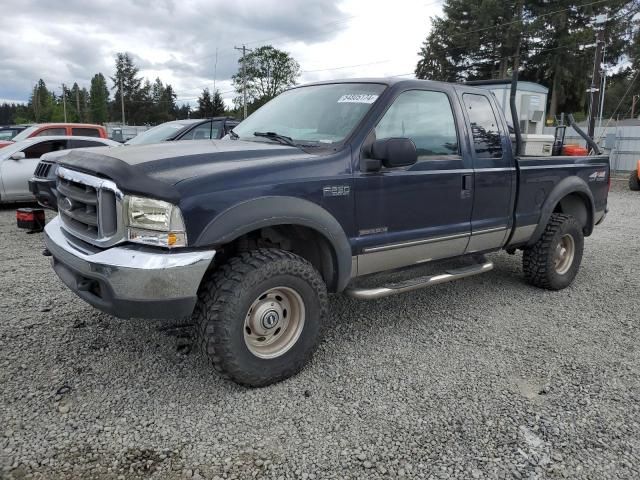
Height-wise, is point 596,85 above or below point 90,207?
above

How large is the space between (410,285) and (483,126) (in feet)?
5.34

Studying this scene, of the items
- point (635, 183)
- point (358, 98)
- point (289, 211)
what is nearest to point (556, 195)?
point (358, 98)

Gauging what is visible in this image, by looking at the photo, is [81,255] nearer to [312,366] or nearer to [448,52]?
[312,366]

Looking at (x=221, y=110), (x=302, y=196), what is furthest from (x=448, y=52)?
(x=302, y=196)

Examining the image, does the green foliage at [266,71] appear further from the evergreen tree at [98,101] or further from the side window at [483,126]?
the side window at [483,126]

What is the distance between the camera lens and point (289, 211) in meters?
3.02

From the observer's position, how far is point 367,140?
3.47 meters

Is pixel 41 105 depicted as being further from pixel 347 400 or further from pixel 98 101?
pixel 347 400

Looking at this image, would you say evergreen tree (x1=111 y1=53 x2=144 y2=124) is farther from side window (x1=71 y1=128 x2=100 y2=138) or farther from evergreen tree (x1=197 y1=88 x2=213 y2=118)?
side window (x1=71 y1=128 x2=100 y2=138)

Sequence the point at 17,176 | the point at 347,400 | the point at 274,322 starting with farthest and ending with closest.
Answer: the point at 17,176 → the point at 274,322 → the point at 347,400

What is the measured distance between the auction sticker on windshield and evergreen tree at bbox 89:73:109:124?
10472 cm

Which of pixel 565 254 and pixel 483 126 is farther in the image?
pixel 565 254

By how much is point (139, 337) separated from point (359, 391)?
67.5 inches

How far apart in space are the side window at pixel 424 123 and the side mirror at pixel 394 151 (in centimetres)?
26
